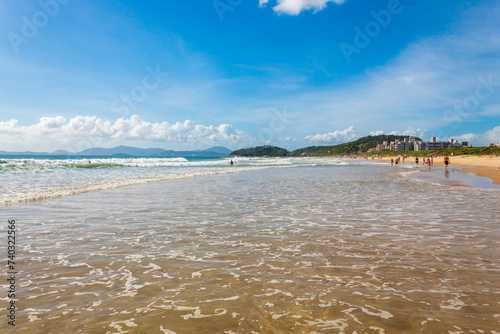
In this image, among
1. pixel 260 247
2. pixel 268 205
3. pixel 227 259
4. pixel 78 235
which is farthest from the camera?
pixel 268 205

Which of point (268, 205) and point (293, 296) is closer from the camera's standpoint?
point (293, 296)

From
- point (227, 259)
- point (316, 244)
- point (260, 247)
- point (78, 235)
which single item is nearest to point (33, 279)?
point (78, 235)

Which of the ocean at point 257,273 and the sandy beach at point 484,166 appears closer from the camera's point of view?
the ocean at point 257,273

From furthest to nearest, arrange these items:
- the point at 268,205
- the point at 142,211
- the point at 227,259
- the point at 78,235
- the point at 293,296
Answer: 1. the point at 268,205
2. the point at 142,211
3. the point at 78,235
4. the point at 227,259
5. the point at 293,296

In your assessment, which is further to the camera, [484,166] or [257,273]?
[484,166]

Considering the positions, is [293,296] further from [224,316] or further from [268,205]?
[268,205]

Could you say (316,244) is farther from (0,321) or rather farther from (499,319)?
(0,321)

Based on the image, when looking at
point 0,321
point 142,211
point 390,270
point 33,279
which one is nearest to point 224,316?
point 0,321

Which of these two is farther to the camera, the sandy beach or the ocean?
the sandy beach

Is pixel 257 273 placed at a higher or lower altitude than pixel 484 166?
higher

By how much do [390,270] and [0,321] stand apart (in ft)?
23.6

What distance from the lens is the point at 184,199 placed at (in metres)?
16.7

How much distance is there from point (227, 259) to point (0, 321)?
417cm

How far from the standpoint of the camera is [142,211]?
13000mm
